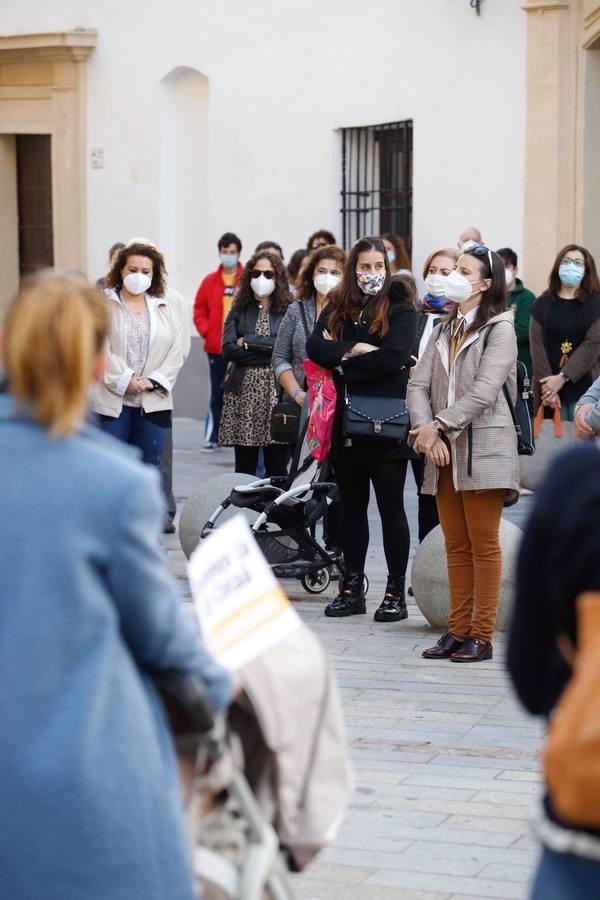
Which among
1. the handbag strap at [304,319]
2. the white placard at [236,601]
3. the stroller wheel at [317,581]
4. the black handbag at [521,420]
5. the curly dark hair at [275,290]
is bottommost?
the stroller wheel at [317,581]

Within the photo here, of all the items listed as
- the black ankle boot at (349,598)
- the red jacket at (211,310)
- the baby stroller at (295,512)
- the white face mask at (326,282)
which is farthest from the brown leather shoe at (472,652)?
the red jacket at (211,310)

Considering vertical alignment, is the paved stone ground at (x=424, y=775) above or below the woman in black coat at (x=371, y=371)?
below

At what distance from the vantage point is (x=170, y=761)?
9.87 ft

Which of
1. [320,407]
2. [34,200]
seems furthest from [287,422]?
[34,200]

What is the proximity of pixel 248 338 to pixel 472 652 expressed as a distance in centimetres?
377

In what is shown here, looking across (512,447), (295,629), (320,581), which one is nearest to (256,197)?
(320,581)

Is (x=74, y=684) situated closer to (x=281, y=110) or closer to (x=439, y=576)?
(x=439, y=576)

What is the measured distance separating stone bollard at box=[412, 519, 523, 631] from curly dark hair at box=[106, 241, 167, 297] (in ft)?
9.32

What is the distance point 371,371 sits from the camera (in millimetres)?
8344

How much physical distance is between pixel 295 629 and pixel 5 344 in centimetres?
83

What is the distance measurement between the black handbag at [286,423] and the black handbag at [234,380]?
879mm

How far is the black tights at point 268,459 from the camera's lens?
35.2 feet

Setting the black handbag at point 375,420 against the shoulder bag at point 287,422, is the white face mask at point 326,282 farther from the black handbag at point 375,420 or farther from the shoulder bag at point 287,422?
the black handbag at point 375,420

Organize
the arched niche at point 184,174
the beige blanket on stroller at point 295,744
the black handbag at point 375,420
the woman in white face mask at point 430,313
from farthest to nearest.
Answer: the arched niche at point 184,174, the woman in white face mask at point 430,313, the black handbag at point 375,420, the beige blanket on stroller at point 295,744
